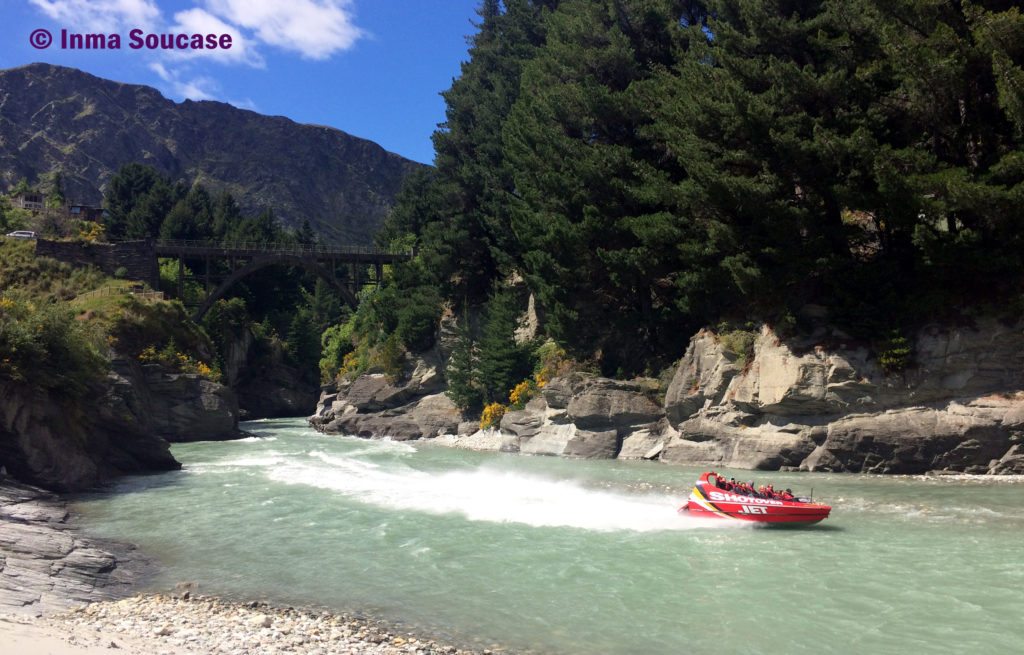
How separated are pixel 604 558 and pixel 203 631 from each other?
9430 millimetres

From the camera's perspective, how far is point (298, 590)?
1711 cm

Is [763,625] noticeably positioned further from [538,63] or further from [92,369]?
[538,63]

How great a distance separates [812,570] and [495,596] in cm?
723

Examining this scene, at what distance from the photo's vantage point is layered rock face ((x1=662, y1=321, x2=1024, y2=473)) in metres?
30.5

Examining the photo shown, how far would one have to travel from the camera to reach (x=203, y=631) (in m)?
13.8

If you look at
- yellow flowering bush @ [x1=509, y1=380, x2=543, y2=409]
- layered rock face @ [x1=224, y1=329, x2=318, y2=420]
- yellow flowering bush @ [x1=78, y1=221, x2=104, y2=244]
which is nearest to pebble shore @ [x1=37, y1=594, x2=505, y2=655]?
yellow flowering bush @ [x1=509, y1=380, x2=543, y2=409]

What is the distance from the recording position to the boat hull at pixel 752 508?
877 inches

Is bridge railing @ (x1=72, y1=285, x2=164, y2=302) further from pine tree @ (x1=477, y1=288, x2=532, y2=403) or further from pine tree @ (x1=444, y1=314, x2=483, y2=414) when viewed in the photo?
pine tree @ (x1=477, y1=288, x2=532, y2=403)

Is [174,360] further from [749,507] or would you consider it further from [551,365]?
[749,507]

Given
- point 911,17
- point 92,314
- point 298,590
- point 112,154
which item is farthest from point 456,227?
point 112,154

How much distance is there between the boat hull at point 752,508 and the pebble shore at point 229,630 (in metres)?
11.5

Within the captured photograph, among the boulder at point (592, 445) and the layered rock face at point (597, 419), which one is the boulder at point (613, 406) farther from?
the boulder at point (592, 445)

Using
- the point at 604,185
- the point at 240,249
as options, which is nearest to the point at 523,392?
the point at 604,185

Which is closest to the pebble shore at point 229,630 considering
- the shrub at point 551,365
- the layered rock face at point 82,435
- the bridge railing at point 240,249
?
the layered rock face at point 82,435
